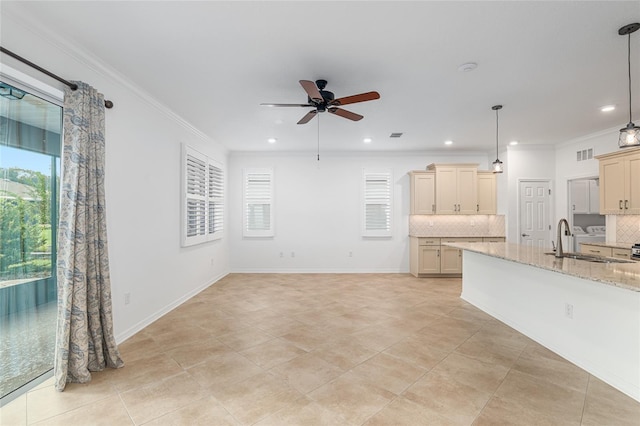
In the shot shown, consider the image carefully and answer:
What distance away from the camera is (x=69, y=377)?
2398mm

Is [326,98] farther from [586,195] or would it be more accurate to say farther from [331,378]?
[586,195]

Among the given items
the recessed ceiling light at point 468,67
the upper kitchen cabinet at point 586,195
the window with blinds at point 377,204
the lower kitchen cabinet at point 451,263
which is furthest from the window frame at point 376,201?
the upper kitchen cabinet at point 586,195

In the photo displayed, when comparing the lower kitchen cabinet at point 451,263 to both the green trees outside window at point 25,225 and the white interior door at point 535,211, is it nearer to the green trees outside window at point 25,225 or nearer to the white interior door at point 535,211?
the white interior door at point 535,211

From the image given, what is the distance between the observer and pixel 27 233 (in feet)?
7.66

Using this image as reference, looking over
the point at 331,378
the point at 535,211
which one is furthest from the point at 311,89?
the point at 535,211

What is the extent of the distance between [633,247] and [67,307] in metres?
6.62

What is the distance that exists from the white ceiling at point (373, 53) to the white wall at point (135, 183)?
189 mm

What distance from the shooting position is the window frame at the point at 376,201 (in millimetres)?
6871

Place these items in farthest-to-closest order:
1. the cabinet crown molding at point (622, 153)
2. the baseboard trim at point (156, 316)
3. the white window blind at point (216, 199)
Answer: the white window blind at point (216, 199)
the cabinet crown molding at point (622, 153)
the baseboard trim at point (156, 316)

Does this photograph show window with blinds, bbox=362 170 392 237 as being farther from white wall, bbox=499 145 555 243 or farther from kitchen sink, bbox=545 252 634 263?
kitchen sink, bbox=545 252 634 263

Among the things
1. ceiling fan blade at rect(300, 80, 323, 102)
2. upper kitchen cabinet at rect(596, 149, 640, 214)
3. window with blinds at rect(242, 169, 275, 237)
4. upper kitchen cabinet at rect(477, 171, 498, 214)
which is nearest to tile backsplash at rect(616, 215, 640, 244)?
upper kitchen cabinet at rect(596, 149, 640, 214)

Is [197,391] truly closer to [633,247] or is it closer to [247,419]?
[247,419]

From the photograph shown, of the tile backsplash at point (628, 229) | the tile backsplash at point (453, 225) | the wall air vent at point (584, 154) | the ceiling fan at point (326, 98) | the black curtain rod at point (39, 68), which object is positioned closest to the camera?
the black curtain rod at point (39, 68)

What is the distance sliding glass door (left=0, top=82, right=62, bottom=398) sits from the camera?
7.14 feet
